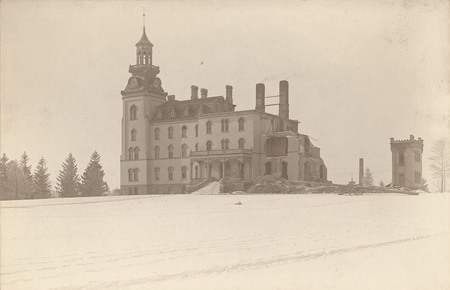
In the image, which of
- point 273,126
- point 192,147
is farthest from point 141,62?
point 273,126

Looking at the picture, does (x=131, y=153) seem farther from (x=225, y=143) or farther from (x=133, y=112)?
(x=225, y=143)

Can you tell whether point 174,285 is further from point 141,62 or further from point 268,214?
point 141,62

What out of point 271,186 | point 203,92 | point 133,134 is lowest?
point 271,186

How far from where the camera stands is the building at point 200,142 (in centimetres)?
4691

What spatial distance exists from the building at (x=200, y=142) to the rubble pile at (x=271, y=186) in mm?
1459

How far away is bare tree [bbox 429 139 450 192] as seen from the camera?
42.1 ft

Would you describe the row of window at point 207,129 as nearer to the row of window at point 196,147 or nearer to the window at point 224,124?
the window at point 224,124

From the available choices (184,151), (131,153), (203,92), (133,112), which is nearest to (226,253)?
(184,151)

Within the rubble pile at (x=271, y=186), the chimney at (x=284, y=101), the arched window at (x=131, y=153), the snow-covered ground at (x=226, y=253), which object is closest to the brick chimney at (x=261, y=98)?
the chimney at (x=284, y=101)

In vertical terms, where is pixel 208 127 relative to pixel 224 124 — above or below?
below

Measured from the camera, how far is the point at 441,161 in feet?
47.0

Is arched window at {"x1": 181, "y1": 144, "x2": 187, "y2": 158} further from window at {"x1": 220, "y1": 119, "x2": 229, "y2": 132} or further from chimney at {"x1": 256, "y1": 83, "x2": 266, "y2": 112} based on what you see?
chimney at {"x1": 256, "y1": 83, "x2": 266, "y2": 112}

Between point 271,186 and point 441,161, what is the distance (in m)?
26.5

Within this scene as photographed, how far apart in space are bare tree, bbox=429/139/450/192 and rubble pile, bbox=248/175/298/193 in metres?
23.5
